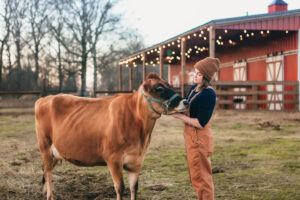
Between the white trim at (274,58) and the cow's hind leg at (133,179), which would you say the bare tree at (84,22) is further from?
the cow's hind leg at (133,179)

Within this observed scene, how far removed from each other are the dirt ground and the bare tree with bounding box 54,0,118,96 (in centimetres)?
2100

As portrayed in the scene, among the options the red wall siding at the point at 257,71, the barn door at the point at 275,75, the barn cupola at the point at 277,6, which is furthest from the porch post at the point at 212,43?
the barn cupola at the point at 277,6

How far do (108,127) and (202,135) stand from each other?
3.13 ft

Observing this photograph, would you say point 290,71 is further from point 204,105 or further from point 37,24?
point 37,24

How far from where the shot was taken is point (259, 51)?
1836 cm

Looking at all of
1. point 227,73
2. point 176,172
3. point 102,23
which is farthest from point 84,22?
point 176,172

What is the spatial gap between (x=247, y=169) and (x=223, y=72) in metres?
17.9

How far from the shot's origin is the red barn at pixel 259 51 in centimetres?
1443

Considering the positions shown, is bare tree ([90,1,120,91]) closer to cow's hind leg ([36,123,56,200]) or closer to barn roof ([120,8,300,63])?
barn roof ([120,8,300,63])

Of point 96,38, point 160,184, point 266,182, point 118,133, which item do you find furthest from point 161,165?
point 96,38

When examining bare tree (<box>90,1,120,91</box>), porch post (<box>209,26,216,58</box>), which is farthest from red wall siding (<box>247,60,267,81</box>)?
bare tree (<box>90,1,120,91</box>)

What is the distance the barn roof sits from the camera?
1375 centimetres

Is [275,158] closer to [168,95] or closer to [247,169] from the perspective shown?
[247,169]

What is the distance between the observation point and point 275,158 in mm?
6035
